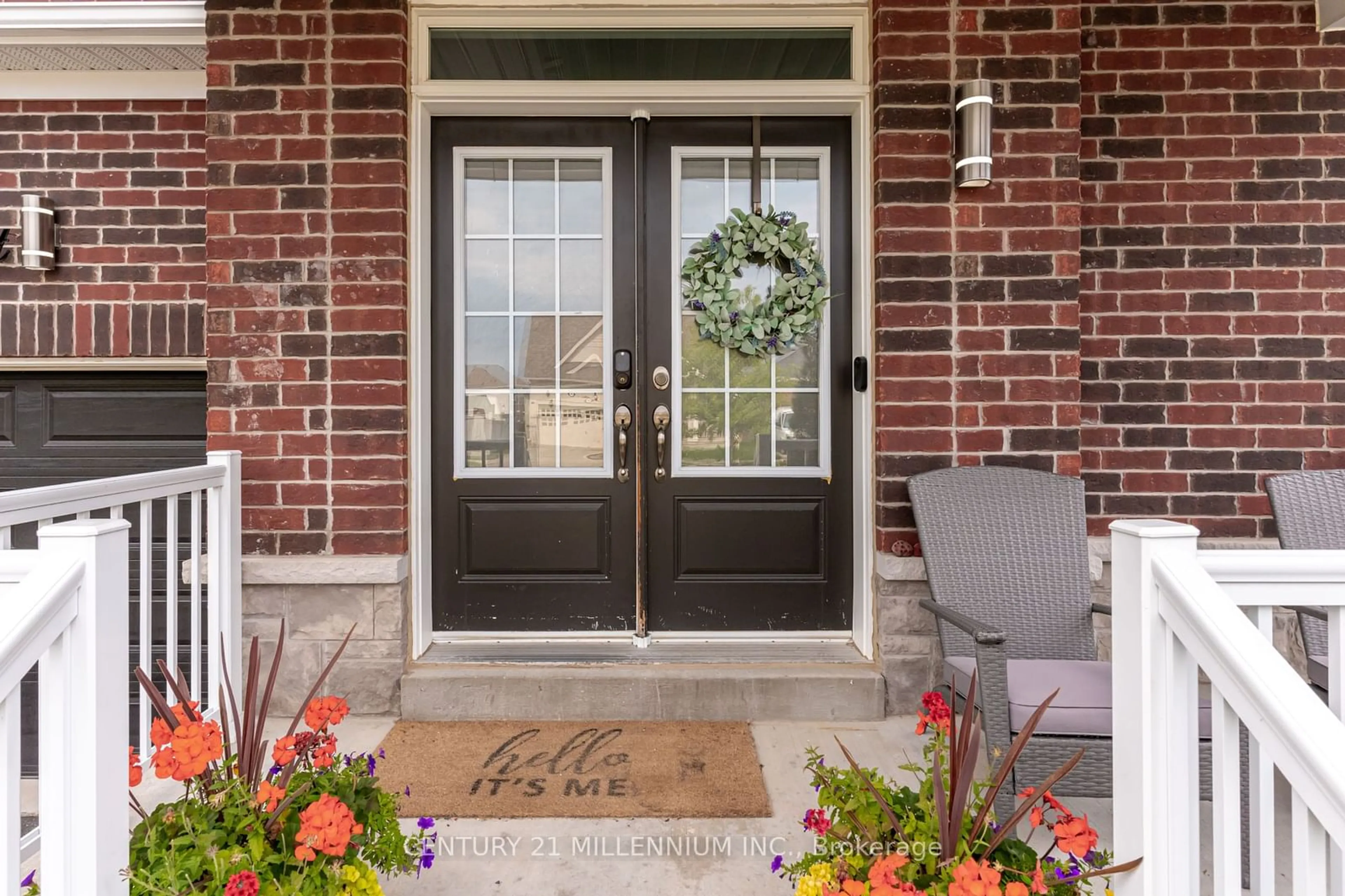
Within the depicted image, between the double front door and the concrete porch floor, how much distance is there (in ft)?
2.92

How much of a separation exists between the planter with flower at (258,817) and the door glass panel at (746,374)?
1.63 metres

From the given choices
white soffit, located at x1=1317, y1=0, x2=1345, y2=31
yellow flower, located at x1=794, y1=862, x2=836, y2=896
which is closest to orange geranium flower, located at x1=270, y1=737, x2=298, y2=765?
yellow flower, located at x1=794, y1=862, x2=836, y2=896

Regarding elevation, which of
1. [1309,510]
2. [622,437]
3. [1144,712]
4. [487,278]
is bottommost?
[1144,712]

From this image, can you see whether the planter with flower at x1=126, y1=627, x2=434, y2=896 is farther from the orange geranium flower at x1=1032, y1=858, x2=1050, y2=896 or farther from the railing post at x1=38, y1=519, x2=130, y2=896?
the orange geranium flower at x1=1032, y1=858, x2=1050, y2=896

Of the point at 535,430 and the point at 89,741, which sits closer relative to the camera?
the point at 89,741

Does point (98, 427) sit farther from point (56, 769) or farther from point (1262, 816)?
point (1262, 816)

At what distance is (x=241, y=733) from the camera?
1.42 meters

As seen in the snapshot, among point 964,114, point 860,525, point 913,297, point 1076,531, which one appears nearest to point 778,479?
point 860,525

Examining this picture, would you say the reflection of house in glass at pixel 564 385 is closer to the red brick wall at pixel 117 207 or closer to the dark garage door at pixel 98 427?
the red brick wall at pixel 117 207

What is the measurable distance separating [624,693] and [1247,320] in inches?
104

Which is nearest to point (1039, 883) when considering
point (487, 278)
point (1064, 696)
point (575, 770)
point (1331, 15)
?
point (1064, 696)

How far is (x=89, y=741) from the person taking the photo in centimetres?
109

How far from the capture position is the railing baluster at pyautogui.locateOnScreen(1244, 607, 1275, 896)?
0.99 meters

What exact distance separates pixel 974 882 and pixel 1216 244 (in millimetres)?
2588
